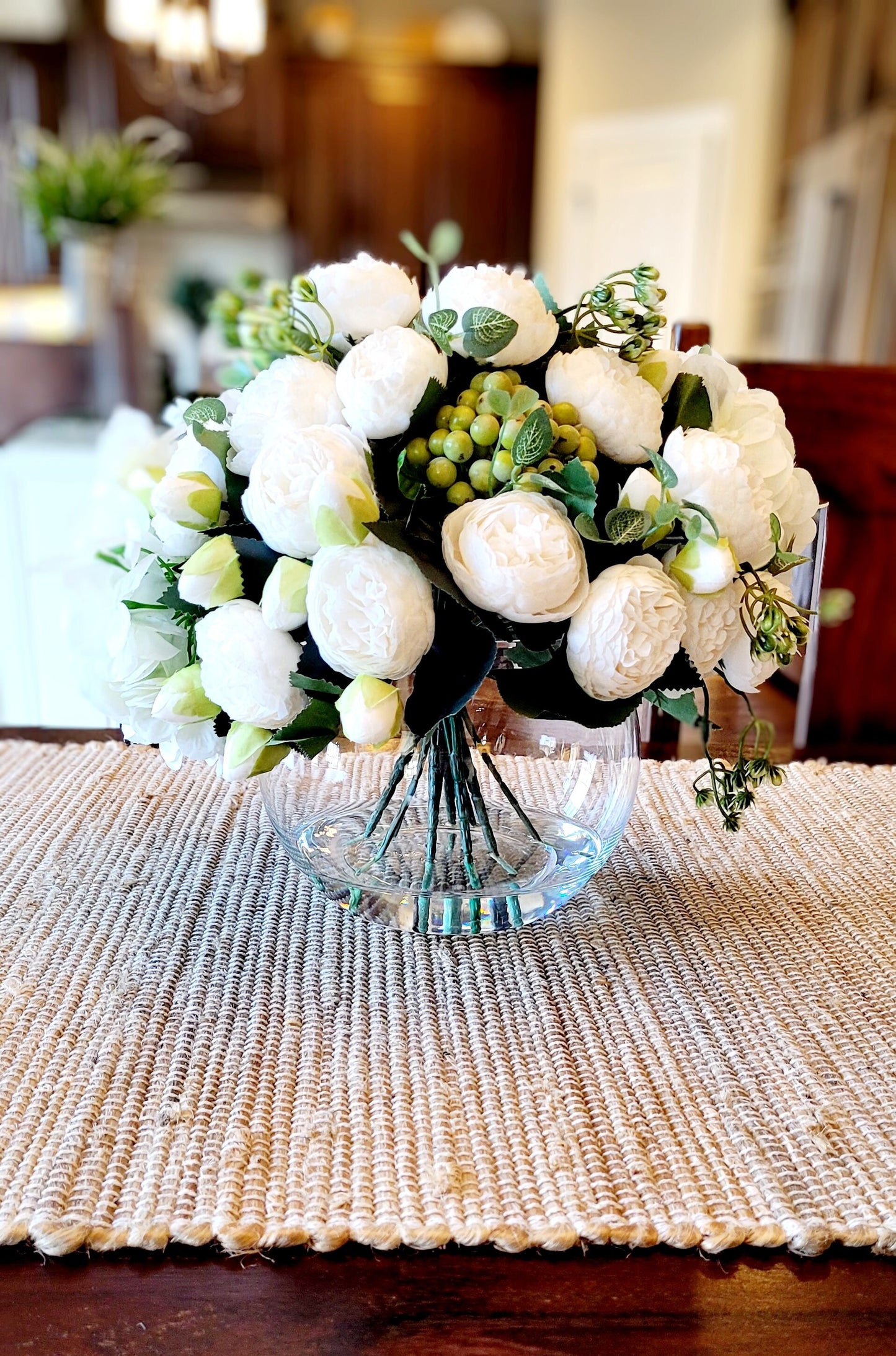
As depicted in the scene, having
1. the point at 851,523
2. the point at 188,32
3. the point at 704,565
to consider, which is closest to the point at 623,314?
the point at 704,565

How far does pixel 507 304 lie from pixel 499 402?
6 cm

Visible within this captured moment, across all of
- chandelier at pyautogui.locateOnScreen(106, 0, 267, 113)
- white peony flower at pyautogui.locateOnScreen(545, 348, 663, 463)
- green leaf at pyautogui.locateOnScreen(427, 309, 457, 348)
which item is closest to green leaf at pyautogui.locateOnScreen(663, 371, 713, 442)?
white peony flower at pyautogui.locateOnScreen(545, 348, 663, 463)

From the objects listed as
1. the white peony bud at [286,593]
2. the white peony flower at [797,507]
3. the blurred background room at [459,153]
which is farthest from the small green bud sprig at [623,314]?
the blurred background room at [459,153]

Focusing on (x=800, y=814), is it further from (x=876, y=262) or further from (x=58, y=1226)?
(x=876, y=262)

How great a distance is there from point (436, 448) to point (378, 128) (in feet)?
16.8

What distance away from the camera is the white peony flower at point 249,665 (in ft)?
1.63

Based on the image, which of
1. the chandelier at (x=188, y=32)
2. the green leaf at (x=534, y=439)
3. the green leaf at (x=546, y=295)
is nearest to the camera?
the green leaf at (x=534, y=439)

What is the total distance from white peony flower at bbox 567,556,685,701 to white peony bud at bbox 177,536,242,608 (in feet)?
0.57

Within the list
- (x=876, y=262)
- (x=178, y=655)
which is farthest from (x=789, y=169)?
(x=178, y=655)

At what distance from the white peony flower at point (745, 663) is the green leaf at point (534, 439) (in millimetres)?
156

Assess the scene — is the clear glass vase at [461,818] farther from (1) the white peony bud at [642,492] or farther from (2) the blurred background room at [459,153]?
(2) the blurred background room at [459,153]

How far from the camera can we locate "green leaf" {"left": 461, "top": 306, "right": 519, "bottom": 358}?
500 mm

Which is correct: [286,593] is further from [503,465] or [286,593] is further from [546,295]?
[546,295]

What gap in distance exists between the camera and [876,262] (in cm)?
321
